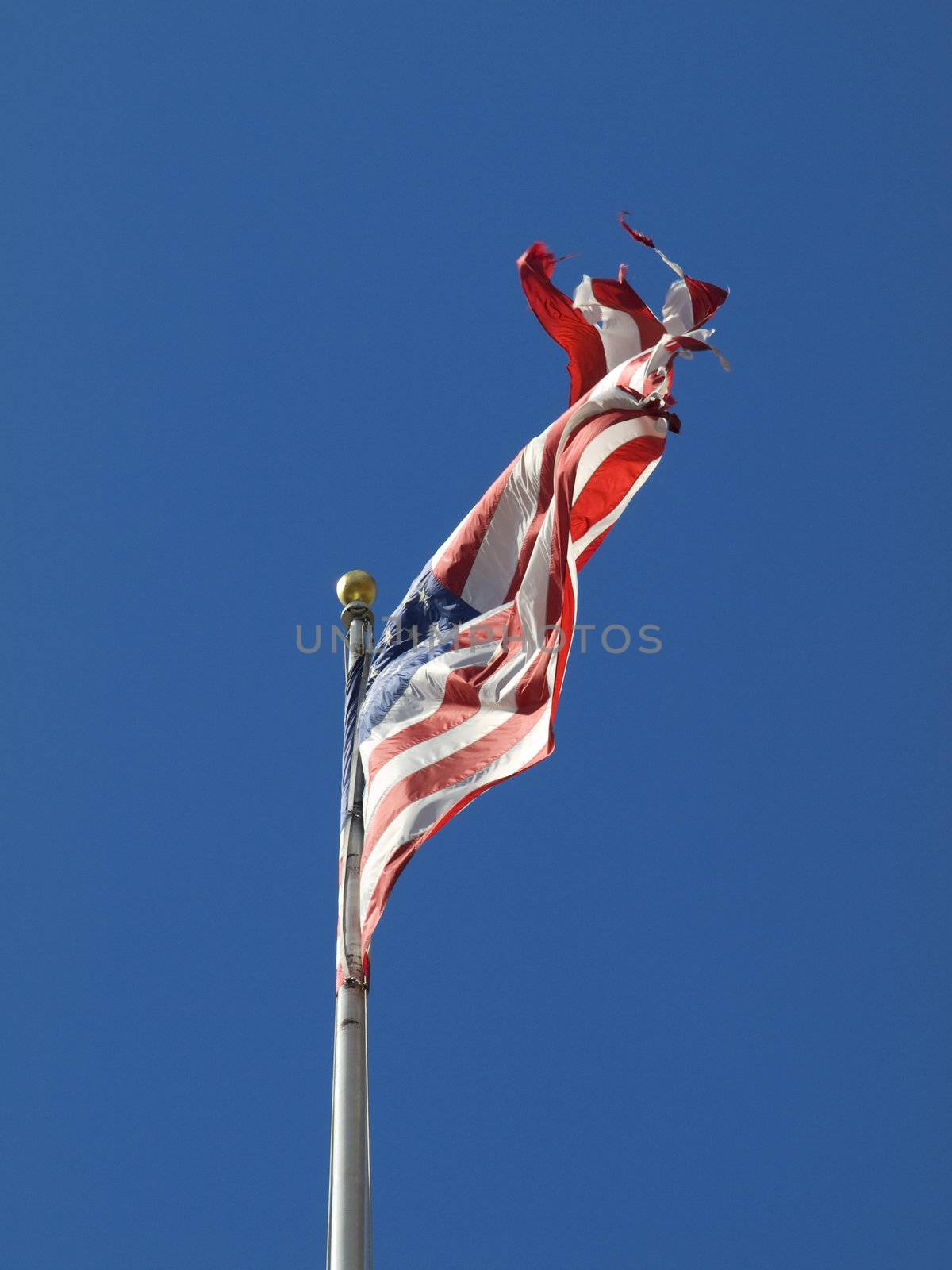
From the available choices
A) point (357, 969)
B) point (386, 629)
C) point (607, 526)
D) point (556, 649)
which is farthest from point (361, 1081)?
point (607, 526)

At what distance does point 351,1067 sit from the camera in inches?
464

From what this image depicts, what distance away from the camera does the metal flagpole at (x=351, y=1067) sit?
10.8m

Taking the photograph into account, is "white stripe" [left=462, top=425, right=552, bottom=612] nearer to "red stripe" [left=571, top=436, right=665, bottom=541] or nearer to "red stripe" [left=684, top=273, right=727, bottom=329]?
"red stripe" [left=571, top=436, right=665, bottom=541]

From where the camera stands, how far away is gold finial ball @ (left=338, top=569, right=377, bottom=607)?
1614 cm

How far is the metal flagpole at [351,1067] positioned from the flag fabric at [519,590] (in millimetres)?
200

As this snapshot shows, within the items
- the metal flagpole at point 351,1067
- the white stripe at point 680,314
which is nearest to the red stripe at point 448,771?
the metal flagpole at point 351,1067

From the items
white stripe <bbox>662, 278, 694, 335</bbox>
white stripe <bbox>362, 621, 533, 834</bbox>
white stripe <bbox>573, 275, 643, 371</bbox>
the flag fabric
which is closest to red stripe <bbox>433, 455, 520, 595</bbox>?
the flag fabric

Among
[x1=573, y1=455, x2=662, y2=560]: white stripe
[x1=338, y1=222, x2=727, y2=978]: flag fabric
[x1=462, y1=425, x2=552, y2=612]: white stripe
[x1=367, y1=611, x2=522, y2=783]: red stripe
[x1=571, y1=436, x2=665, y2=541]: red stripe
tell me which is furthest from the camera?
[x1=573, y1=455, x2=662, y2=560]: white stripe

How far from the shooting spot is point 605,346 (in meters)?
15.5

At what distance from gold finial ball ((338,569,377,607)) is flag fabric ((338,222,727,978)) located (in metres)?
0.94

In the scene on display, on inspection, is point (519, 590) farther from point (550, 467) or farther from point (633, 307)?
point (633, 307)

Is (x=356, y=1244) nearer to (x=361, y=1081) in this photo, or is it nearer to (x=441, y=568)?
(x=361, y=1081)

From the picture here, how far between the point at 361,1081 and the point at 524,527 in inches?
197

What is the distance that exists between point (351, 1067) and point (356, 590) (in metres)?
5.38
